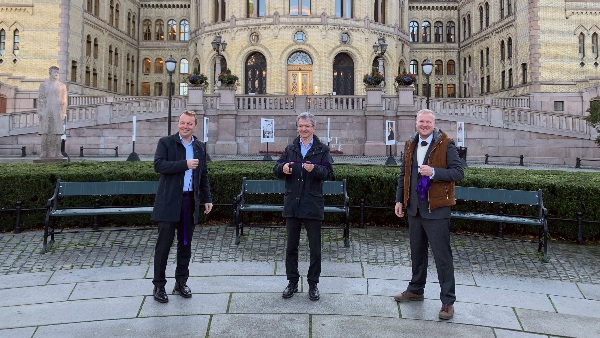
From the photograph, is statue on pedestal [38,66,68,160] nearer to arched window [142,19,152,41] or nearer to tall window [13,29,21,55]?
tall window [13,29,21,55]

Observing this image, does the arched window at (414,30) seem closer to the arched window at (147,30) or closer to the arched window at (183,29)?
the arched window at (183,29)

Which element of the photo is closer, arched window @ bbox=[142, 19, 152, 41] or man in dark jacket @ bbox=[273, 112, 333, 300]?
man in dark jacket @ bbox=[273, 112, 333, 300]

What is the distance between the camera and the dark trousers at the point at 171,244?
553 centimetres

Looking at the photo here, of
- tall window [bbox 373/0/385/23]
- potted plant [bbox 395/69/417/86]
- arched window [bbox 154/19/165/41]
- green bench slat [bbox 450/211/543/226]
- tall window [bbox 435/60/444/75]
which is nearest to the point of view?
green bench slat [bbox 450/211/543/226]

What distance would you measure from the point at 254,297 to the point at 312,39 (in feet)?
119

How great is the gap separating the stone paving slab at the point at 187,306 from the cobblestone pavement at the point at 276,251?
Answer: 1.64 meters

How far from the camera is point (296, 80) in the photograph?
4034cm

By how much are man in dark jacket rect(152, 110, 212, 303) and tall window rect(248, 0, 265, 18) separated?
37296mm

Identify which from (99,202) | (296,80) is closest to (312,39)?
(296,80)

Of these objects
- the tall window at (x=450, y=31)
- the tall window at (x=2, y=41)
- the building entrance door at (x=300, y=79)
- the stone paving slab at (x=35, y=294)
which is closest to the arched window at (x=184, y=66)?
the building entrance door at (x=300, y=79)

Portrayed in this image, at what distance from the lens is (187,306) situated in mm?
5340

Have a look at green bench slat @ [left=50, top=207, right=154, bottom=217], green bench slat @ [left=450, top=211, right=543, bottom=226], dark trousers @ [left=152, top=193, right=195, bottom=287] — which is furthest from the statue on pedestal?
green bench slat @ [left=450, top=211, right=543, bottom=226]

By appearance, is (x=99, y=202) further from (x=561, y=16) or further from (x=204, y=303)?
(x=561, y=16)

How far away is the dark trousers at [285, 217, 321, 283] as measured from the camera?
564cm
